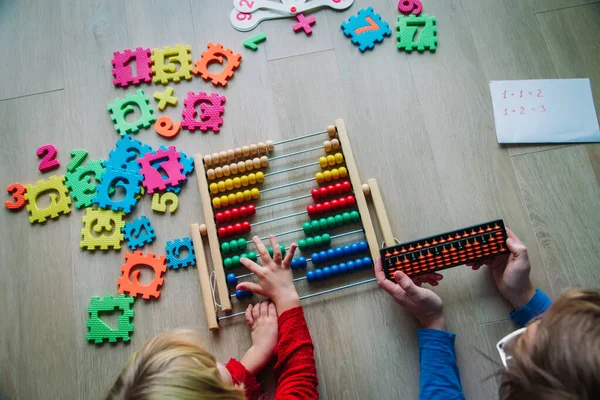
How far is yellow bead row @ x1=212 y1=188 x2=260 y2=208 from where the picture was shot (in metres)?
1.20

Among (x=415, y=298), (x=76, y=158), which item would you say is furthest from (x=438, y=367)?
(x=76, y=158)

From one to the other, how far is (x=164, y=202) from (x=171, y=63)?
42 centimetres

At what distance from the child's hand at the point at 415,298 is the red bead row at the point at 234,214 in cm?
35

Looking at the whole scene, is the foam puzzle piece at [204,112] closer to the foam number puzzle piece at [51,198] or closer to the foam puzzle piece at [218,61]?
the foam puzzle piece at [218,61]

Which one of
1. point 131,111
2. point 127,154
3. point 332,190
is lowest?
point 332,190

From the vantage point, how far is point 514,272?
108cm

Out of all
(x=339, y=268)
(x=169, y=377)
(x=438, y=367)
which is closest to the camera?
(x=169, y=377)

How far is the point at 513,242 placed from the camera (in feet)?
3.56

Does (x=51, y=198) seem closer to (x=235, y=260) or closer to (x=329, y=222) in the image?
(x=235, y=260)

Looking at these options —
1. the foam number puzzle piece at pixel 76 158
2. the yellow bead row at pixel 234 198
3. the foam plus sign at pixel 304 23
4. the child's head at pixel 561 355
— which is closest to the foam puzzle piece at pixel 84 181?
the foam number puzzle piece at pixel 76 158

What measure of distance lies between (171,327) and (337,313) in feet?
1.37

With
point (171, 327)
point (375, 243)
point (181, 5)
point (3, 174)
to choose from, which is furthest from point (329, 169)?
point (3, 174)

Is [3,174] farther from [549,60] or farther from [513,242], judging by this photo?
[549,60]

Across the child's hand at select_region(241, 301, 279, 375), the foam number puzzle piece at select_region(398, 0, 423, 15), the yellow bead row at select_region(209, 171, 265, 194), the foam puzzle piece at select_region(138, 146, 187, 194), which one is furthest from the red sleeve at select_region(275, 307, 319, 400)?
the foam number puzzle piece at select_region(398, 0, 423, 15)
